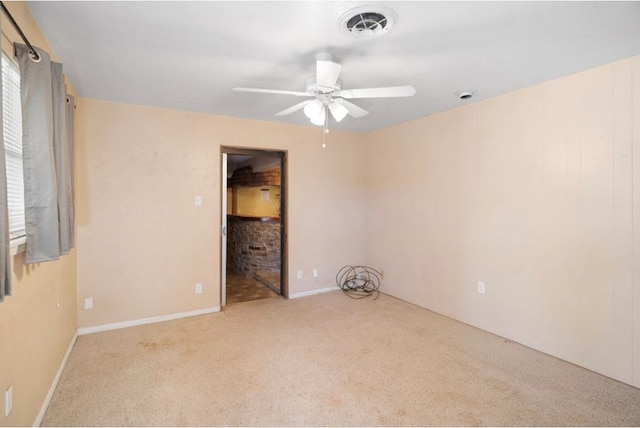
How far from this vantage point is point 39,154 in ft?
5.42

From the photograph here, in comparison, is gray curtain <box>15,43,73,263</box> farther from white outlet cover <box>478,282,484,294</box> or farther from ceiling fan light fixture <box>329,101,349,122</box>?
white outlet cover <box>478,282,484,294</box>

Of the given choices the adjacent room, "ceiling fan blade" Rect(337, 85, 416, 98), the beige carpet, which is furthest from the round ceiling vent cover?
the beige carpet

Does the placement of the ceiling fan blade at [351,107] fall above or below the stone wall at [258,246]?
above

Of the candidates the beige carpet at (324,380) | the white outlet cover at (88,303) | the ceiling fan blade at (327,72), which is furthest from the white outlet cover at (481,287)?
the white outlet cover at (88,303)

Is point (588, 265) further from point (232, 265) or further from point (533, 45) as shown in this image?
point (232, 265)

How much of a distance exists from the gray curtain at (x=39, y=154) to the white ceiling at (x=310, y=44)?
0.38m

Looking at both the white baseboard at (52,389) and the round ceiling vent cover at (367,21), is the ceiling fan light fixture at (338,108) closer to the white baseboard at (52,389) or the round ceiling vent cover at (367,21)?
the round ceiling vent cover at (367,21)

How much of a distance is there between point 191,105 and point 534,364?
401 centimetres

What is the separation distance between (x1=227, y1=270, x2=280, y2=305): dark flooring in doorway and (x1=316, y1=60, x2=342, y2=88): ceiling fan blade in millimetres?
3123

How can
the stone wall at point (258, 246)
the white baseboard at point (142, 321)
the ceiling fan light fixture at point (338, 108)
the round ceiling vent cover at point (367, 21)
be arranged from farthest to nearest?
the stone wall at point (258, 246) < the white baseboard at point (142, 321) < the ceiling fan light fixture at point (338, 108) < the round ceiling vent cover at point (367, 21)

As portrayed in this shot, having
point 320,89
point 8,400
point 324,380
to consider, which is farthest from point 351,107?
point 8,400

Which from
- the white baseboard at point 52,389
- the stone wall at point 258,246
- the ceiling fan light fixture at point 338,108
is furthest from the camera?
the stone wall at point 258,246

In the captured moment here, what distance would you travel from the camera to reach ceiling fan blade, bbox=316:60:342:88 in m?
1.96

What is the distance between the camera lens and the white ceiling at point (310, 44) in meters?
1.71
